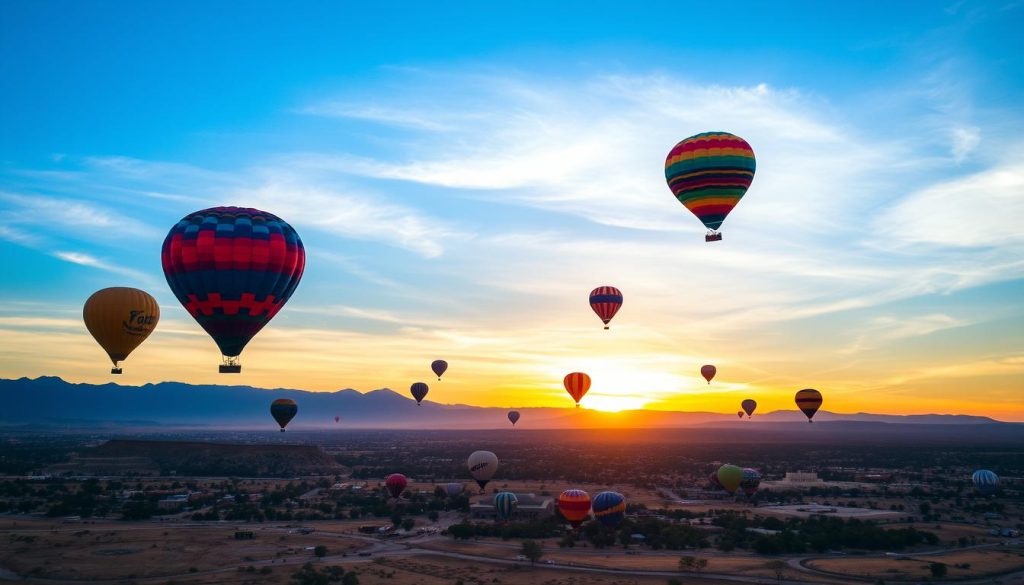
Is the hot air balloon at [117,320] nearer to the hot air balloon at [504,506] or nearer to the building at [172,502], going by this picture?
the building at [172,502]

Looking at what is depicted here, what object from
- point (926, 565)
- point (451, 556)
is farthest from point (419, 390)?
point (926, 565)

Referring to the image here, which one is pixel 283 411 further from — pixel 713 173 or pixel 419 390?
pixel 713 173

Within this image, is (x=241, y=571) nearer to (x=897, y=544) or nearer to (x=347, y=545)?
(x=347, y=545)

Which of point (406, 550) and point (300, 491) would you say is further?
point (300, 491)

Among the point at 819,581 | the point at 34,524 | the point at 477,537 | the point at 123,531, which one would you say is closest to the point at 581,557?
the point at 477,537

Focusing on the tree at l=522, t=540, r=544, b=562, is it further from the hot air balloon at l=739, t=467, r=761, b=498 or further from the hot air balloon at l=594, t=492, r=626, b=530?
the hot air balloon at l=739, t=467, r=761, b=498

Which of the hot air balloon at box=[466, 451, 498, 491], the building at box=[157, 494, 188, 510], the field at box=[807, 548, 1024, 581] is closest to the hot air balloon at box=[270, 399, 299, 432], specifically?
the building at box=[157, 494, 188, 510]

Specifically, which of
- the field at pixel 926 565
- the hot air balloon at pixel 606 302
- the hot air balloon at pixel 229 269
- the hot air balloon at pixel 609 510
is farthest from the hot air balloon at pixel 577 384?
the hot air balloon at pixel 229 269
